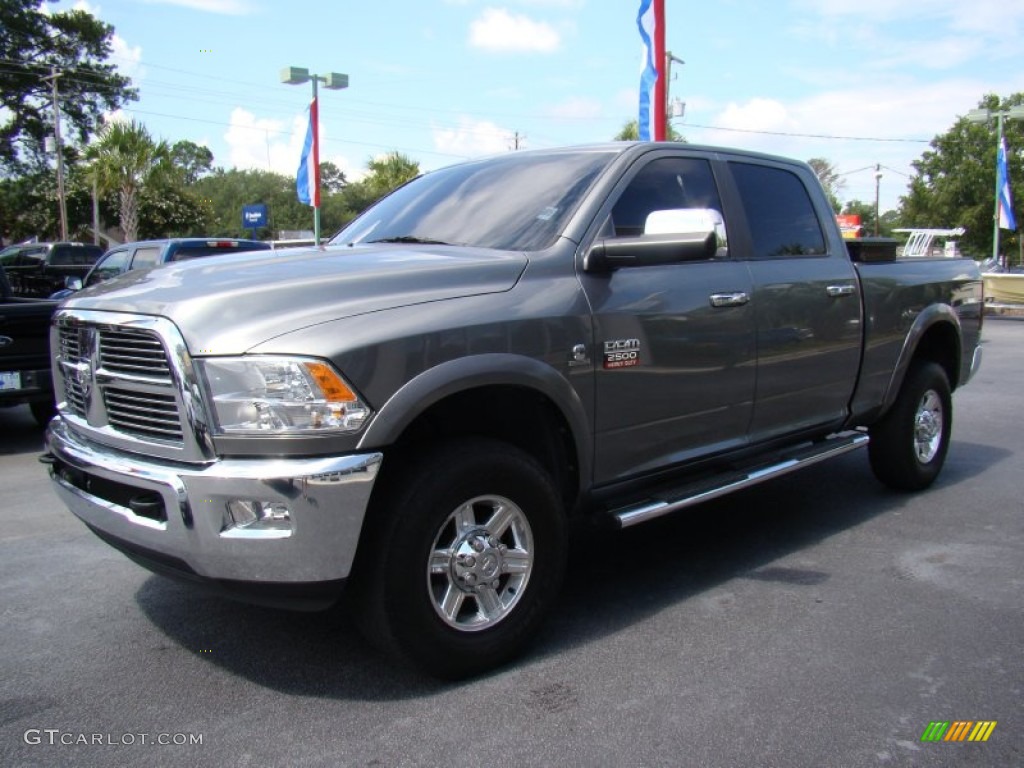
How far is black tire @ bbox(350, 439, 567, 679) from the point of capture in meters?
2.98

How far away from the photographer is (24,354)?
24.2 ft

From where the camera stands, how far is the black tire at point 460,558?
298 cm

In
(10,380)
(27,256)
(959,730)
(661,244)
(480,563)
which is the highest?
(27,256)

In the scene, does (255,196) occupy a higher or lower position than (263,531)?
higher

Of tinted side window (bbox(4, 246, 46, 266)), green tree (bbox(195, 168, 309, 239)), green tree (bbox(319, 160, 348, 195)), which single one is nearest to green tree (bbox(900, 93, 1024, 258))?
tinted side window (bbox(4, 246, 46, 266))

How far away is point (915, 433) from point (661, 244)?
3107 millimetres

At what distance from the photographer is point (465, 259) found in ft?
11.4

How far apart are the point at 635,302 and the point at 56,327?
2.30 meters

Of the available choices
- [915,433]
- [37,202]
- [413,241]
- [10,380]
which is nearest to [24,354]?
[10,380]

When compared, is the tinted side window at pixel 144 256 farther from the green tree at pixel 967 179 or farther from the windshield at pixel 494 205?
the green tree at pixel 967 179

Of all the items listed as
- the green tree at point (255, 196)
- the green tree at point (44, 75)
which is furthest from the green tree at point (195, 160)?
the green tree at point (44, 75)

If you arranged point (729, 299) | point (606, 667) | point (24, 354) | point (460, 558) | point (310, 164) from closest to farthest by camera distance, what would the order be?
point (460, 558), point (606, 667), point (729, 299), point (24, 354), point (310, 164)

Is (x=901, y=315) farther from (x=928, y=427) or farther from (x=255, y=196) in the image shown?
(x=255, y=196)

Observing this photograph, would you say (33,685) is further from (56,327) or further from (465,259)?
(465,259)
